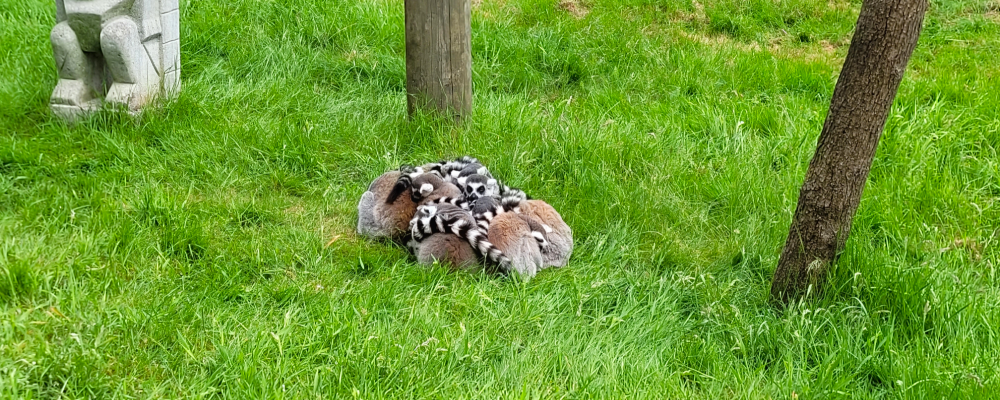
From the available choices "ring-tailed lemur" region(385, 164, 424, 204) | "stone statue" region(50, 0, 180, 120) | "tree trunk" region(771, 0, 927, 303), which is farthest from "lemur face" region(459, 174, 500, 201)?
"stone statue" region(50, 0, 180, 120)

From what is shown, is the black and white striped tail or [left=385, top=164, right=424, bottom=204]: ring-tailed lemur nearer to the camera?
the black and white striped tail

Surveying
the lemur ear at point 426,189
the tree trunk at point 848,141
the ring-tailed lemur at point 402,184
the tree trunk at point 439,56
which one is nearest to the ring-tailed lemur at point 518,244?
the lemur ear at point 426,189

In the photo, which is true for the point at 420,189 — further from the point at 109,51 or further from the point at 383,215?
the point at 109,51

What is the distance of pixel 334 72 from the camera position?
6461mm

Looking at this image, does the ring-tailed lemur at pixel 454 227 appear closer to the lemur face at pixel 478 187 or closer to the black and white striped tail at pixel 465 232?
the black and white striped tail at pixel 465 232

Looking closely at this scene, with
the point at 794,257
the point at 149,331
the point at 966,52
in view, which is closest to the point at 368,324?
the point at 149,331

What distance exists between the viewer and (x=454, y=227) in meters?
3.94

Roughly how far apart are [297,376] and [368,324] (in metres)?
0.44

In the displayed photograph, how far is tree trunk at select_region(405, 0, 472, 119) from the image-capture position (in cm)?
516

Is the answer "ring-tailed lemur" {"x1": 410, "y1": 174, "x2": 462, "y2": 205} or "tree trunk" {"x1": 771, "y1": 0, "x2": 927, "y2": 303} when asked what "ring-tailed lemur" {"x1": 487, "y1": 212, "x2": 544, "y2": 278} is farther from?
"tree trunk" {"x1": 771, "y1": 0, "x2": 927, "y2": 303}

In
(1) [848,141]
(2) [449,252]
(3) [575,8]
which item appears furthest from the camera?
(3) [575,8]

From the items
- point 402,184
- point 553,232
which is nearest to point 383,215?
point 402,184

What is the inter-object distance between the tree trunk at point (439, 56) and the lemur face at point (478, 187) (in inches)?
42.9

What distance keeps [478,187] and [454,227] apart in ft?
1.54
